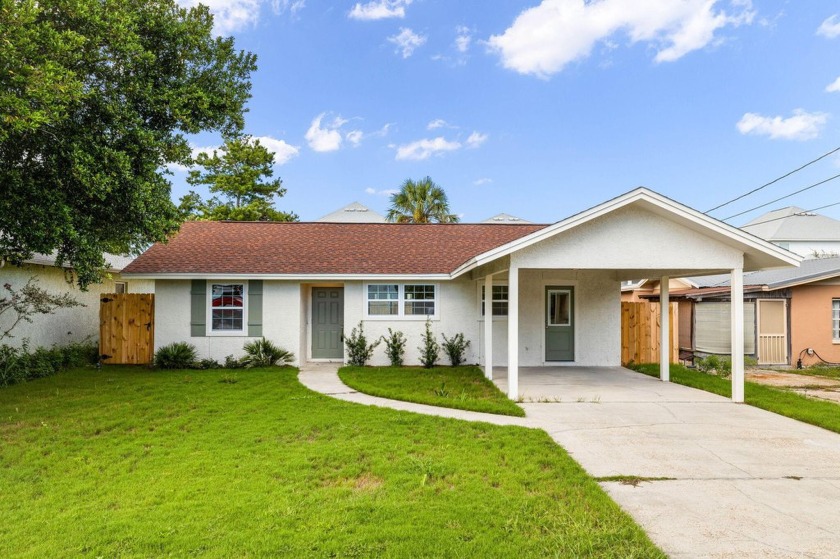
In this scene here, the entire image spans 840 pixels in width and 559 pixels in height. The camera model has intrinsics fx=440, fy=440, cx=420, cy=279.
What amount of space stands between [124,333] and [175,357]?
2150 millimetres

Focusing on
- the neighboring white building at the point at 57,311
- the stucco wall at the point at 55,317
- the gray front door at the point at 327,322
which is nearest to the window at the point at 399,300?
the gray front door at the point at 327,322

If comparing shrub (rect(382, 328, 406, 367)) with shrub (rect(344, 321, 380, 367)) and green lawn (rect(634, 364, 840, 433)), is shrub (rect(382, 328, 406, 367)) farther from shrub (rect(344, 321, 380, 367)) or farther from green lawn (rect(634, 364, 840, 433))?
green lawn (rect(634, 364, 840, 433))

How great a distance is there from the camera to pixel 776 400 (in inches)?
338

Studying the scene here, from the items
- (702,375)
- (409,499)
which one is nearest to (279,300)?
(409,499)

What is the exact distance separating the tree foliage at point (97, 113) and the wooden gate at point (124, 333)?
12.5 ft

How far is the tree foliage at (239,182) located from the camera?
28.3 metres

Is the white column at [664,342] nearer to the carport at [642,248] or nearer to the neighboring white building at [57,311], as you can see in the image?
the carport at [642,248]

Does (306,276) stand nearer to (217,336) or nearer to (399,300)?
(399,300)

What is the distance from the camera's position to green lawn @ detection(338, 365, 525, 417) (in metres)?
7.69

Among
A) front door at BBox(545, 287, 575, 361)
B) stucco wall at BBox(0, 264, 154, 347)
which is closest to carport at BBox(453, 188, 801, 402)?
front door at BBox(545, 287, 575, 361)

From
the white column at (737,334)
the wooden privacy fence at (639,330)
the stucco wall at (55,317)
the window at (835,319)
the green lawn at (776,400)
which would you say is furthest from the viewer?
the window at (835,319)

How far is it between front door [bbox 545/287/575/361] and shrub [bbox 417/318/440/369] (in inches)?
125

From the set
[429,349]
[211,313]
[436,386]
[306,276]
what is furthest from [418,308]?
[211,313]

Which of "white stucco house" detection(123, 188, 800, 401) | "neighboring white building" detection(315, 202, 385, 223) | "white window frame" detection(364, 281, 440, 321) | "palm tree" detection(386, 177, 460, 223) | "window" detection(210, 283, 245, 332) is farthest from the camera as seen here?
"neighboring white building" detection(315, 202, 385, 223)
